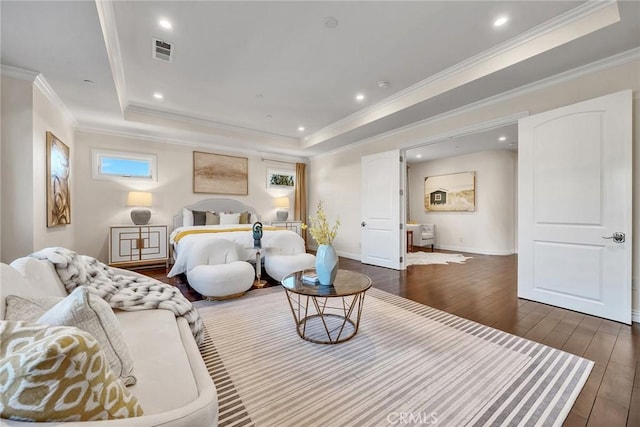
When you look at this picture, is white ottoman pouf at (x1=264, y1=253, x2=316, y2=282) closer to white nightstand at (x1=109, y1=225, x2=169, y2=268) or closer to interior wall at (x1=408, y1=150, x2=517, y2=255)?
white nightstand at (x1=109, y1=225, x2=169, y2=268)

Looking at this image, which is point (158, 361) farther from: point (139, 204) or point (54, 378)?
point (139, 204)

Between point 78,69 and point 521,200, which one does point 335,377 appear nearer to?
point 521,200

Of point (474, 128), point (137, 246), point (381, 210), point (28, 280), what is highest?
point (474, 128)

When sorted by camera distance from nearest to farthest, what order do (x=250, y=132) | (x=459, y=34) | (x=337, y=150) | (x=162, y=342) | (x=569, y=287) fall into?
(x=162, y=342) → (x=459, y=34) → (x=569, y=287) → (x=250, y=132) → (x=337, y=150)

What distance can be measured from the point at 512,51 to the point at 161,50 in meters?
3.64

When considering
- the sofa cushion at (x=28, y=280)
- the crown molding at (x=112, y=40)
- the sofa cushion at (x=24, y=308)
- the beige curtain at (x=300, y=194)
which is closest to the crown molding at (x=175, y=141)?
the beige curtain at (x=300, y=194)

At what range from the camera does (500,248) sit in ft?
20.2

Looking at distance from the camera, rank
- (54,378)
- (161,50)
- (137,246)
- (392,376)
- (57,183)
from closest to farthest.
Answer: (54,378), (392,376), (161,50), (57,183), (137,246)

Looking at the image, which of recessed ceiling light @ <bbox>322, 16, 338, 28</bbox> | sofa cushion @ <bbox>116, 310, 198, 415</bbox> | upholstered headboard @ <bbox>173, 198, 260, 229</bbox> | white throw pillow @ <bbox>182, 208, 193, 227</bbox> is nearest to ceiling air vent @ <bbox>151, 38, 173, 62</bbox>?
recessed ceiling light @ <bbox>322, 16, 338, 28</bbox>

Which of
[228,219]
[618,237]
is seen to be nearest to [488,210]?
[618,237]

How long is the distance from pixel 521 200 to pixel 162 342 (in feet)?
12.3

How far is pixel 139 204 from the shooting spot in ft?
15.8

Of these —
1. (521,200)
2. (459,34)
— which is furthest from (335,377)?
(459,34)

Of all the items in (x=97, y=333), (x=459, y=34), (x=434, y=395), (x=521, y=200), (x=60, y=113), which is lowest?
(x=434, y=395)
